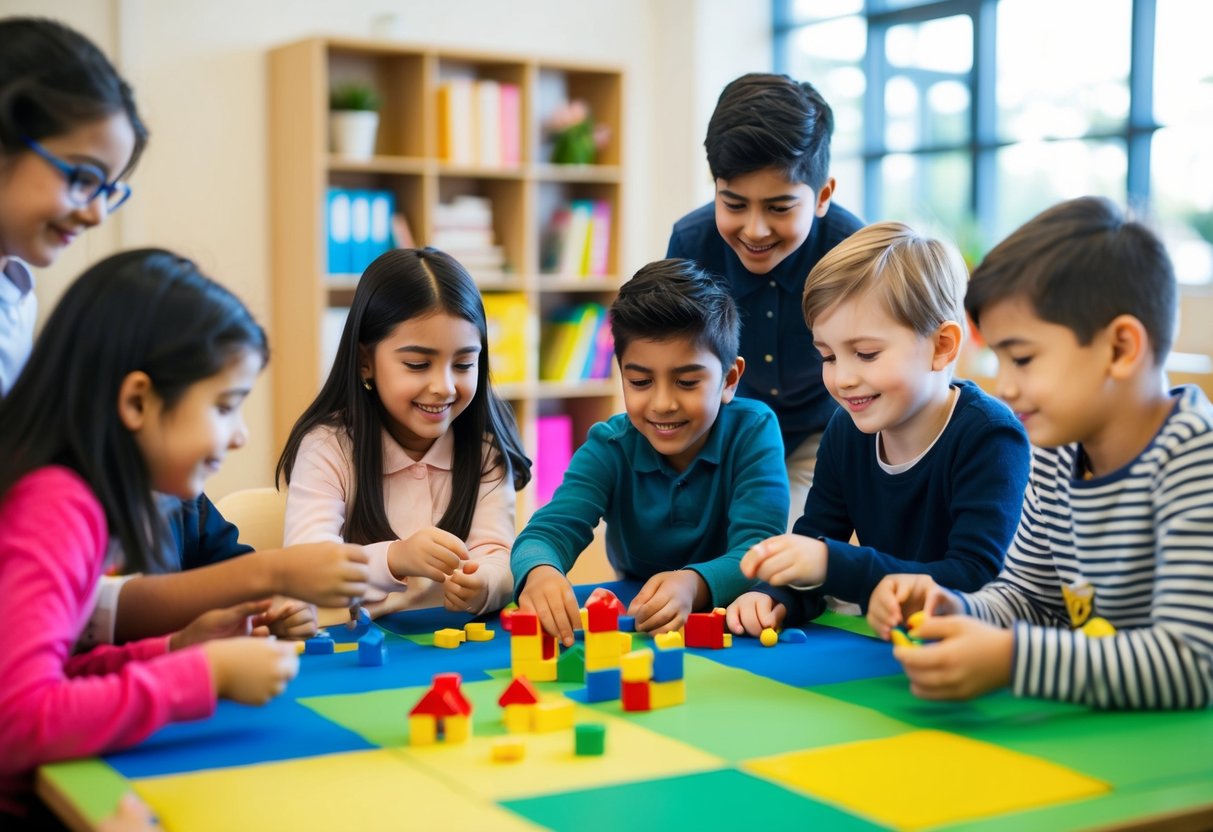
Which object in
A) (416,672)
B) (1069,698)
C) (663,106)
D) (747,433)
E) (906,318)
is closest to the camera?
(1069,698)

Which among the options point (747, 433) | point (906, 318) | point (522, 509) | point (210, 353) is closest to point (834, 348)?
point (906, 318)

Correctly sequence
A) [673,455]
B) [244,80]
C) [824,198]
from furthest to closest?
[244,80] → [824,198] → [673,455]

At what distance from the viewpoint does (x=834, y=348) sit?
2.03 metres

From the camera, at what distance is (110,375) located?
1421 millimetres

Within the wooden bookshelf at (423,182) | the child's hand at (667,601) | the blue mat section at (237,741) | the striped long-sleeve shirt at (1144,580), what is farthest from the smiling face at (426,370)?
the wooden bookshelf at (423,182)

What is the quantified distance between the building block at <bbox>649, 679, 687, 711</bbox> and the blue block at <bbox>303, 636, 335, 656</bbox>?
1.61 ft

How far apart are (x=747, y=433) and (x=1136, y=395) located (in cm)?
81

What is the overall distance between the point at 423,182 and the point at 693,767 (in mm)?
4169

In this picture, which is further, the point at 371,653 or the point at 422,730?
the point at 371,653

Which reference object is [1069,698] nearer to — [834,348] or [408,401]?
[834,348]

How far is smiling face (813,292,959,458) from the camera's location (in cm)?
199

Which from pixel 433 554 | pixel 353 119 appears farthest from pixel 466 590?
pixel 353 119

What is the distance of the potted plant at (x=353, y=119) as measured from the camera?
4.99 m

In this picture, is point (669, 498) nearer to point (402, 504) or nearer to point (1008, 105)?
point (402, 504)
